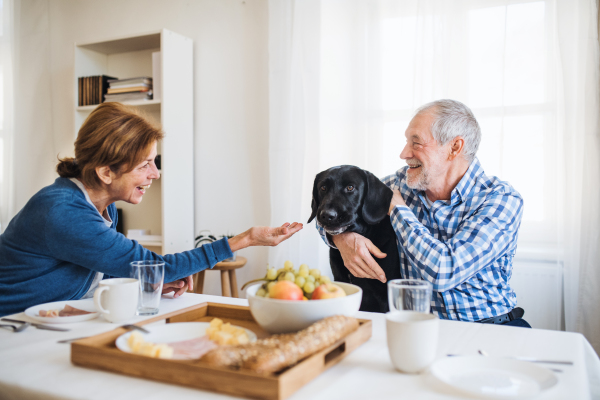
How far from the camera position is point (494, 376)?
29.1 inches

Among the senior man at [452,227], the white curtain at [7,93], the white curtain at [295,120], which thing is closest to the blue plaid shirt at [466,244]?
the senior man at [452,227]

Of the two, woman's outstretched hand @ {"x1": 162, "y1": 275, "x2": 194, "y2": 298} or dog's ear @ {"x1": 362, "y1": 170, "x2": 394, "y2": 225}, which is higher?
dog's ear @ {"x1": 362, "y1": 170, "x2": 394, "y2": 225}

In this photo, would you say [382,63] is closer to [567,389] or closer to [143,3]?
[143,3]

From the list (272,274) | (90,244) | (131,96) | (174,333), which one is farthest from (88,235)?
(131,96)

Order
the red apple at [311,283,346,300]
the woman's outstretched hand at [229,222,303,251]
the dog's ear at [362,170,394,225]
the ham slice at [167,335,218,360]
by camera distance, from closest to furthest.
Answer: the ham slice at [167,335,218,360] < the red apple at [311,283,346,300] < the woman's outstretched hand at [229,222,303,251] < the dog's ear at [362,170,394,225]

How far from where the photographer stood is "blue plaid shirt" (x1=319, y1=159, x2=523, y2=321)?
138 cm

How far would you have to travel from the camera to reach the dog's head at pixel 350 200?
171cm

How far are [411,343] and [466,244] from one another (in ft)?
2.38

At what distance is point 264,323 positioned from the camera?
89 cm

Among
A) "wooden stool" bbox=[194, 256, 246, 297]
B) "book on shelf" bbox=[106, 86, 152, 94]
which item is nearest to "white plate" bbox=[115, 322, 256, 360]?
"wooden stool" bbox=[194, 256, 246, 297]

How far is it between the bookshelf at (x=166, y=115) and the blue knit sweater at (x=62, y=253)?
162 cm

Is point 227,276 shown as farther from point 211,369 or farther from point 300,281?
point 211,369

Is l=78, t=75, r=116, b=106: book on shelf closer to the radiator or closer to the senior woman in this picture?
the senior woman

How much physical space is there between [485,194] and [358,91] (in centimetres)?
132
